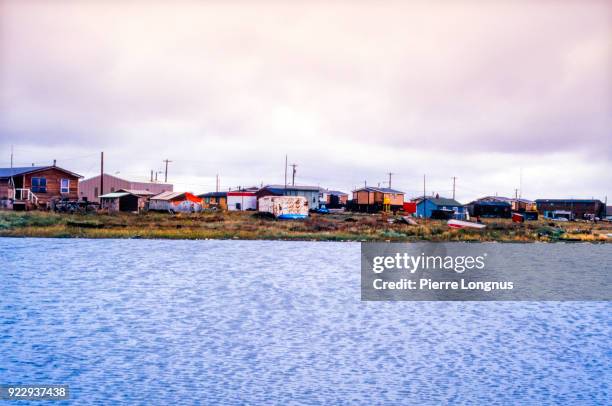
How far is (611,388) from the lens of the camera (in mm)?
8680

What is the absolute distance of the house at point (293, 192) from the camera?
77125 mm

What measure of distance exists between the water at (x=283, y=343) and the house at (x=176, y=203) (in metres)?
45.6

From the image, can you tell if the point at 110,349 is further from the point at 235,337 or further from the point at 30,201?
the point at 30,201

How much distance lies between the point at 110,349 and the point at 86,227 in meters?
33.8

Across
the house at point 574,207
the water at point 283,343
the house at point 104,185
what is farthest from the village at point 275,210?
the water at point 283,343

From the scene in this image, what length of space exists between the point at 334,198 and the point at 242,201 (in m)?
21.2

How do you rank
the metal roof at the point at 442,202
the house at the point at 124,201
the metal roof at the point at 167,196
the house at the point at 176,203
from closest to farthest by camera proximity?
the house at the point at 124,201
the house at the point at 176,203
the metal roof at the point at 167,196
the metal roof at the point at 442,202

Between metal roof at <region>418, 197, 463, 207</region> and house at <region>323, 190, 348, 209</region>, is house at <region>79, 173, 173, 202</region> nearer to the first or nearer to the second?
house at <region>323, 190, 348, 209</region>

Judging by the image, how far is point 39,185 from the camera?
2083 inches

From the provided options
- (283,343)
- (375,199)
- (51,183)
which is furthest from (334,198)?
(283,343)

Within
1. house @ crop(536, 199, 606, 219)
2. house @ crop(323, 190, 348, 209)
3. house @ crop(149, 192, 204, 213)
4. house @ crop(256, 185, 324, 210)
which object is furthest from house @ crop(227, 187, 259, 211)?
house @ crop(536, 199, 606, 219)

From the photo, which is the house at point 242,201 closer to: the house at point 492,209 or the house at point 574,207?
the house at point 492,209

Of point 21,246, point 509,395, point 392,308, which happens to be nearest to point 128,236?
point 21,246

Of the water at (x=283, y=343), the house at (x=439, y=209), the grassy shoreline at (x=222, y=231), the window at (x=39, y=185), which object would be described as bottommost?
the water at (x=283, y=343)
